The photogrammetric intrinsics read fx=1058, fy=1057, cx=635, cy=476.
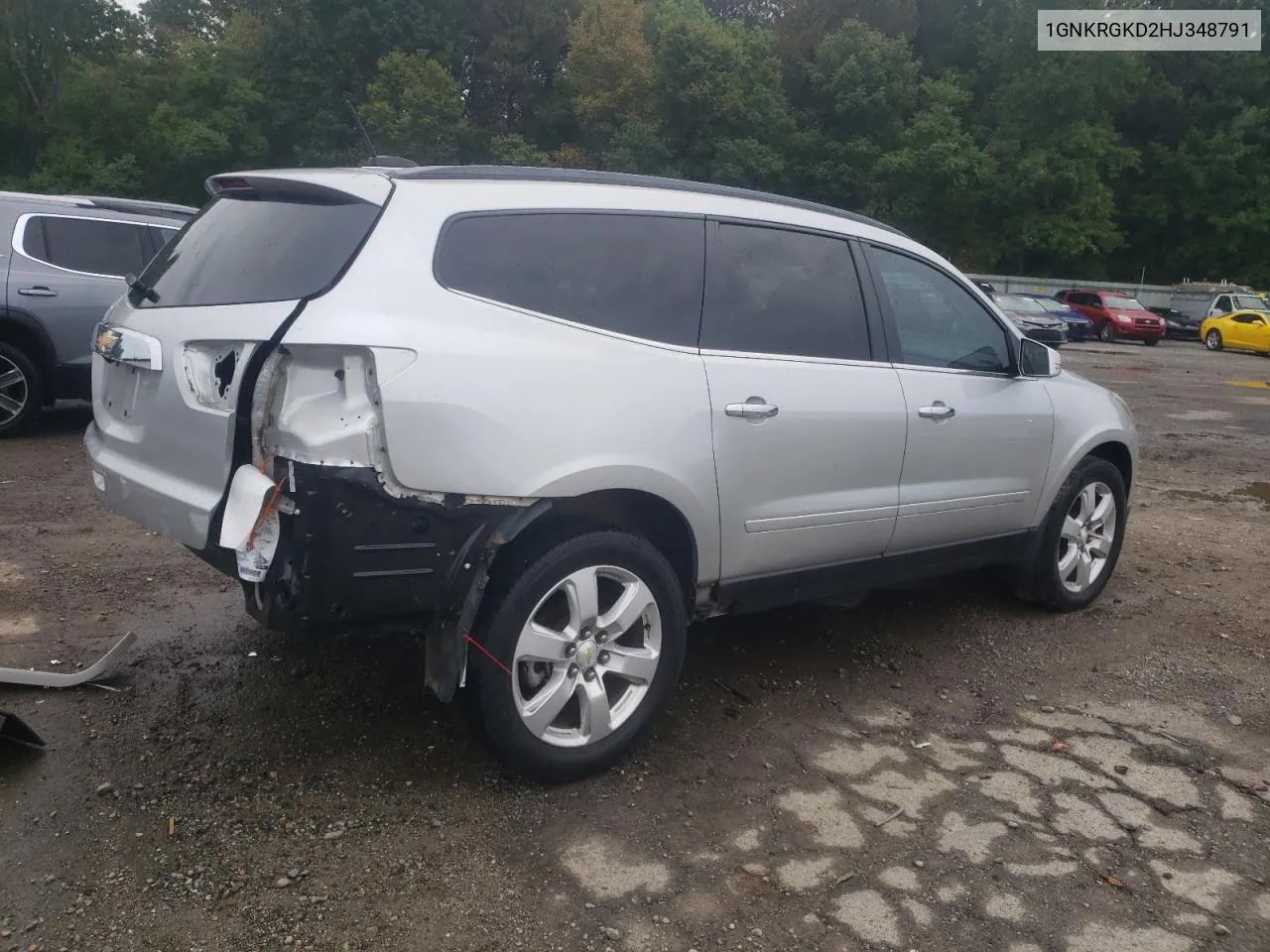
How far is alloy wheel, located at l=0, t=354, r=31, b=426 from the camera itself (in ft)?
25.9

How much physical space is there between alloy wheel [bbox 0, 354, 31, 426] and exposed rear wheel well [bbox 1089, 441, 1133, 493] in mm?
7394

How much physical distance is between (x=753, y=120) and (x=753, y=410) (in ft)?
164

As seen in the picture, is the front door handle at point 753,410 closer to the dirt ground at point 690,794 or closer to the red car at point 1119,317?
the dirt ground at point 690,794

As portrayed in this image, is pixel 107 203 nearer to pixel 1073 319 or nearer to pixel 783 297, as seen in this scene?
pixel 783 297

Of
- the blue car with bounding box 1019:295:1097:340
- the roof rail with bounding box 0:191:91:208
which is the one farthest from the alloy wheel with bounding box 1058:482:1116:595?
the blue car with bounding box 1019:295:1097:340

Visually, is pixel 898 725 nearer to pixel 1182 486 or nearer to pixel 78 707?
pixel 78 707

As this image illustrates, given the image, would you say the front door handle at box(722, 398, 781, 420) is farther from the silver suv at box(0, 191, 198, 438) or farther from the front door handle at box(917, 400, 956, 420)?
the silver suv at box(0, 191, 198, 438)

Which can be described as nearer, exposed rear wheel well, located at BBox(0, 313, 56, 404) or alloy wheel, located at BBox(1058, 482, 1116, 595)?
alloy wheel, located at BBox(1058, 482, 1116, 595)

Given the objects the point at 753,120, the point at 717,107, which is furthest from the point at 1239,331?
the point at 717,107

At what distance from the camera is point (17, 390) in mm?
7973

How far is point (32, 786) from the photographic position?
3131mm

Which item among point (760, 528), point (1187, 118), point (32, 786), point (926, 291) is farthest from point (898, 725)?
point (1187, 118)

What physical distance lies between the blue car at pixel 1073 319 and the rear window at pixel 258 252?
31059 millimetres

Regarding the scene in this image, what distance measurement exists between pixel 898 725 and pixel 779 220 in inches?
75.0
